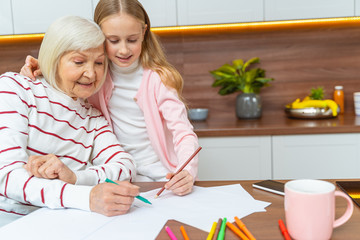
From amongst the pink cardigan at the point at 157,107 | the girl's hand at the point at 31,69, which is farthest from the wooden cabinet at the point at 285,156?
the girl's hand at the point at 31,69

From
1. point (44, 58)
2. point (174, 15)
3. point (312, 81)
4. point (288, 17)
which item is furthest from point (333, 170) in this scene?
point (44, 58)

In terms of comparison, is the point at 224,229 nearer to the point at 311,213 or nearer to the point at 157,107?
the point at 311,213

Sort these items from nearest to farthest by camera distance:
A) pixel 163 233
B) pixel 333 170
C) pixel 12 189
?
pixel 163 233, pixel 12 189, pixel 333 170

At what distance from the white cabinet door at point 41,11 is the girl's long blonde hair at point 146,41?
984mm

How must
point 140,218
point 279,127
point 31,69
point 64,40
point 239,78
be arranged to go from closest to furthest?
point 140,218 → point 64,40 → point 31,69 → point 279,127 → point 239,78

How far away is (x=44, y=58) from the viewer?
1.15 meters

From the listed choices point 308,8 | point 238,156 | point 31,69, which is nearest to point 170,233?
point 31,69

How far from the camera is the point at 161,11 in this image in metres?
2.20

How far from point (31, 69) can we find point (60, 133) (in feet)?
A: 0.84

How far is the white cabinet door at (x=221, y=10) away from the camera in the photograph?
2166mm

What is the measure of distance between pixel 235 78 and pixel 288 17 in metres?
0.48

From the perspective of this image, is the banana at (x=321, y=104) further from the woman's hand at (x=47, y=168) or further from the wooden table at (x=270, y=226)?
the woman's hand at (x=47, y=168)

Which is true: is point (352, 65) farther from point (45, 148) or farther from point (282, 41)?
point (45, 148)

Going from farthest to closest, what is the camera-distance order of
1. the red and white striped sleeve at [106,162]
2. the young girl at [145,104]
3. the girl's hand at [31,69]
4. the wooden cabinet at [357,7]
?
the wooden cabinet at [357,7], the young girl at [145,104], the girl's hand at [31,69], the red and white striped sleeve at [106,162]
